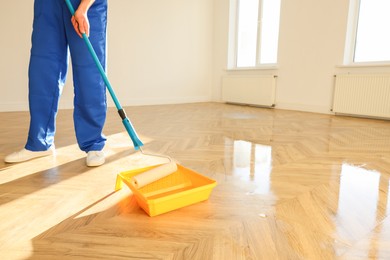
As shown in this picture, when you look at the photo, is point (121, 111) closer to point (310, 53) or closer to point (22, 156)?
point (22, 156)

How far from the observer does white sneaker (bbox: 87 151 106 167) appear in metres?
1.48

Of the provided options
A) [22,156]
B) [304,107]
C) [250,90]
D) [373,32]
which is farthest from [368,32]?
[22,156]

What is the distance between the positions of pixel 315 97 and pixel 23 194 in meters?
3.70

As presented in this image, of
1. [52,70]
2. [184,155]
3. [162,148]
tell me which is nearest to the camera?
[52,70]

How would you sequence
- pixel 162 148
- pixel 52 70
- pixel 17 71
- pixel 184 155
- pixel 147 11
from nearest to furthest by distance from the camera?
pixel 52 70 < pixel 184 155 < pixel 162 148 < pixel 17 71 < pixel 147 11

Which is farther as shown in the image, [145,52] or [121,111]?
[145,52]

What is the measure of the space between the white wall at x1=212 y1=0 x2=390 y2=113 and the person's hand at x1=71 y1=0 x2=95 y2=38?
10.8ft

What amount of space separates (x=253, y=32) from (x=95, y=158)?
13.6 feet

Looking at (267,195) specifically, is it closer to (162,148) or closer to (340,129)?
(162,148)

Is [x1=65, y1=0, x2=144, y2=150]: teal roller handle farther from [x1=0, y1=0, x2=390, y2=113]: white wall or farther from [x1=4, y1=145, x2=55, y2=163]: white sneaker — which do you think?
[x1=0, y1=0, x2=390, y2=113]: white wall

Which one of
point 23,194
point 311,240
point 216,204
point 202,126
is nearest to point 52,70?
point 23,194

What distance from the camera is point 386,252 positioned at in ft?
2.55

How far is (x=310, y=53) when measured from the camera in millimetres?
3955

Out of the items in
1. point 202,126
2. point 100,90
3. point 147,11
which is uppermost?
point 147,11
